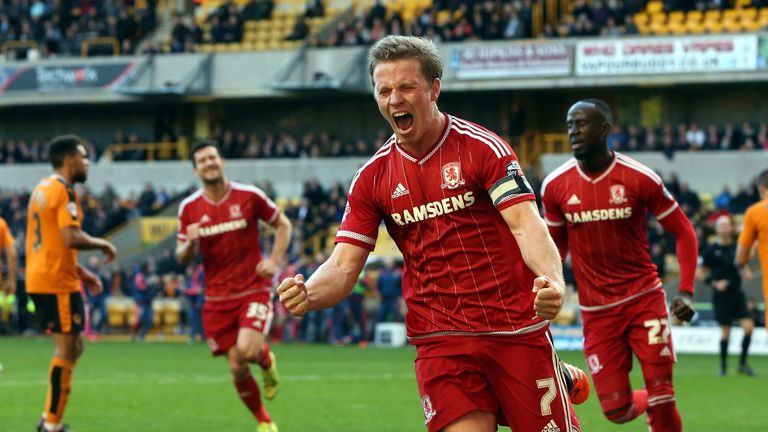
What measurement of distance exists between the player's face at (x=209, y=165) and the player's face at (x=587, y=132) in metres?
4.08

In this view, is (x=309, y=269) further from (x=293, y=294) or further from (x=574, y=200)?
(x=293, y=294)

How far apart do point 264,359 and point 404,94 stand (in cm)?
670

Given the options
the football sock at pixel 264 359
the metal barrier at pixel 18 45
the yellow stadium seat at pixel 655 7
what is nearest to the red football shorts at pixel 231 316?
the football sock at pixel 264 359

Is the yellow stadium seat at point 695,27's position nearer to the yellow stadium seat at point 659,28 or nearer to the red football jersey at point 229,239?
the yellow stadium seat at point 659,28

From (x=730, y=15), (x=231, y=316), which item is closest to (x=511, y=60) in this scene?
(x=730, y=15)

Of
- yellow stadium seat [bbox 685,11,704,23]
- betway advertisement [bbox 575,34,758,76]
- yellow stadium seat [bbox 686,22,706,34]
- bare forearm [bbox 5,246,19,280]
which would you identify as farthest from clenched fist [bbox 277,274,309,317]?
yellow stadium seat [bbox 685,11,704,23]

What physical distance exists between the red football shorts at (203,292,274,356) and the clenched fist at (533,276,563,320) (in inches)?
272

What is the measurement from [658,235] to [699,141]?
22.7 feet

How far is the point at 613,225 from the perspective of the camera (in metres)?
9.67

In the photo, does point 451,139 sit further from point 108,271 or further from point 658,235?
point 108,271

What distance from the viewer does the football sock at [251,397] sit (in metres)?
12.2

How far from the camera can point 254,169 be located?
4197 cm

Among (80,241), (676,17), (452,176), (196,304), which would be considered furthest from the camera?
(676,17)

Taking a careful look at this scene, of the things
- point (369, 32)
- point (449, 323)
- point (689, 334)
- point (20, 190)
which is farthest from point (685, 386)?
point (20, 190)
